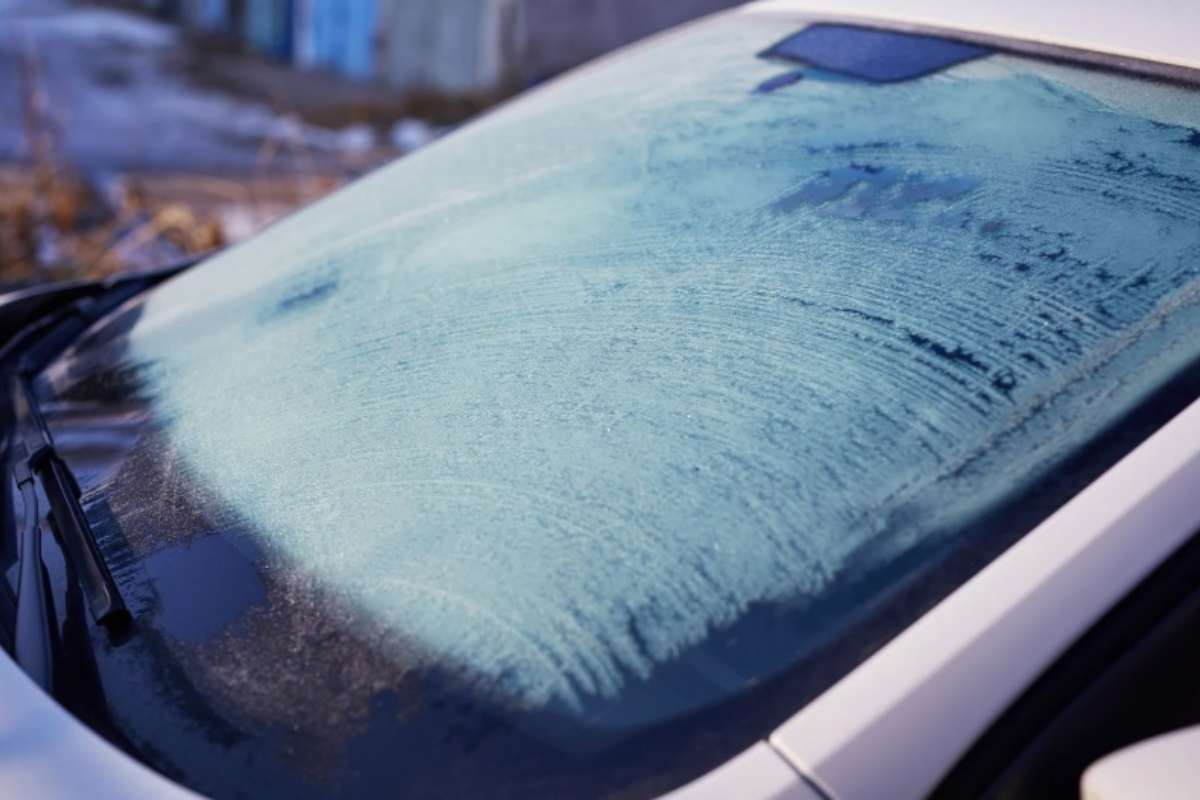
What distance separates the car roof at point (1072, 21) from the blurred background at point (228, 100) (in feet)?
10.1

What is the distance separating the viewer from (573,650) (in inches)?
38.3

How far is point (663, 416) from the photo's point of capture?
1117mm

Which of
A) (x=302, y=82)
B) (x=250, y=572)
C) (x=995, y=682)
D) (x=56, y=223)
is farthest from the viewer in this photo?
(x=302, y=82)

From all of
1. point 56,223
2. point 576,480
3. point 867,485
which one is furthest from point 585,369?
point 56,223

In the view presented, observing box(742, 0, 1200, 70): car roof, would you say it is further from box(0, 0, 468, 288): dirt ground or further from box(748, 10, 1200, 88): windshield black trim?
box(0, 0, 468, 288): dirt ground

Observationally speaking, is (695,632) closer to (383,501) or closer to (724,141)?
(383,501)

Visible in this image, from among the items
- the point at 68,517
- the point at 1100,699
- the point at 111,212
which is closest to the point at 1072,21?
the point at 1100,699

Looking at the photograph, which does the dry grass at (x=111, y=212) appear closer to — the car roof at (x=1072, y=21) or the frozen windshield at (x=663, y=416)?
the frozen windshield at (x=663, y=416)

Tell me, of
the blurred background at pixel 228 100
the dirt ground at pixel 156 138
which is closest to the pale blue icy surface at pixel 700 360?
the dirt ground at pixel 156 138

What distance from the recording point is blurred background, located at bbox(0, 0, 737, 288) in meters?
5.44

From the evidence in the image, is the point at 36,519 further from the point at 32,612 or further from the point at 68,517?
the point at 32,612

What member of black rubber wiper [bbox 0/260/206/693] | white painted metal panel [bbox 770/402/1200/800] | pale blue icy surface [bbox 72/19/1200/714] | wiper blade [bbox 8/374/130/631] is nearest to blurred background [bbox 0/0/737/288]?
black rubber wiper [bbox 0/260/206/693]

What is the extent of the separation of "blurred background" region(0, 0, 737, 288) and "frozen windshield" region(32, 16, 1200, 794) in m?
3.06

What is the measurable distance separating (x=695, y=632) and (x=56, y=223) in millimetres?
5207
